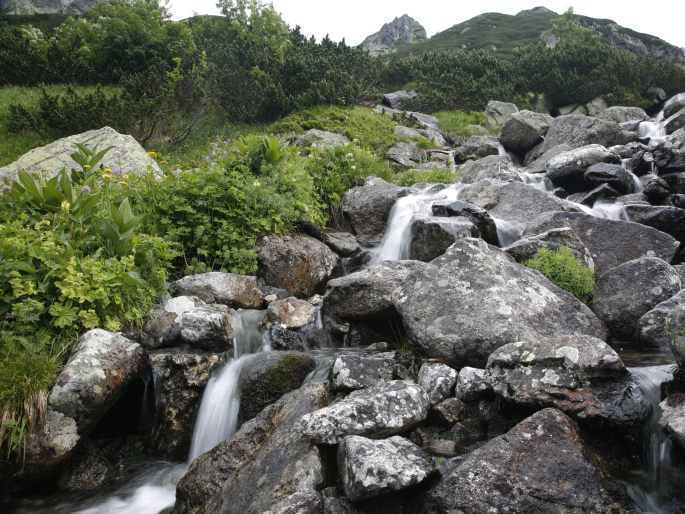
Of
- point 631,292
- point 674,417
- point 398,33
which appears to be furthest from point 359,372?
point 398,33

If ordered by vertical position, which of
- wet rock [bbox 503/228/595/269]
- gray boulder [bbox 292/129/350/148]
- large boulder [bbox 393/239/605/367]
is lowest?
large boulder [bbox 393/239/605/367]

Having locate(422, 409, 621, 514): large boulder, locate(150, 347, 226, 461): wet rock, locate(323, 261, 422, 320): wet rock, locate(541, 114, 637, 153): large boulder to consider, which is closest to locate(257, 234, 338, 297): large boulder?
locate(323, 261, 422, 320): wet rock

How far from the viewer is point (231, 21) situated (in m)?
37.9

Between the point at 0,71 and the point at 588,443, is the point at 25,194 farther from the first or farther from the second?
the point at 0,71

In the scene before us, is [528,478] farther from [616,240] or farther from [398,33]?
[398,33]

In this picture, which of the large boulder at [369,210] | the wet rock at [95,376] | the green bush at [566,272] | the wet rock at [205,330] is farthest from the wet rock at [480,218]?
the wet rock at [95,376]

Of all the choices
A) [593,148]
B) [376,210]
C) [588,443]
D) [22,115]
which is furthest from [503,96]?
[588,443]

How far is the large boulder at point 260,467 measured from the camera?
3.35m

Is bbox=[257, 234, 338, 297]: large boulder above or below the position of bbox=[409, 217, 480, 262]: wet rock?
below

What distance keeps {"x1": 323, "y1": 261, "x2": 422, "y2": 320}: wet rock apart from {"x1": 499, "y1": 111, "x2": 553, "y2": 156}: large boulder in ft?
47.1

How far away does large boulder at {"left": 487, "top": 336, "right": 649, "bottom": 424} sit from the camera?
3.59 meters

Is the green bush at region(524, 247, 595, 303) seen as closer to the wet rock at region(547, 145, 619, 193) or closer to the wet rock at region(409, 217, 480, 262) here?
the wet rock at region(409, 217, 480, 262)

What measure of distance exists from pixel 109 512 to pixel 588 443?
404 cm

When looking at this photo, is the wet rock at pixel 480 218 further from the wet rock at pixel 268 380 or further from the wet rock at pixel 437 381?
the wet rock at pixel 268 380
